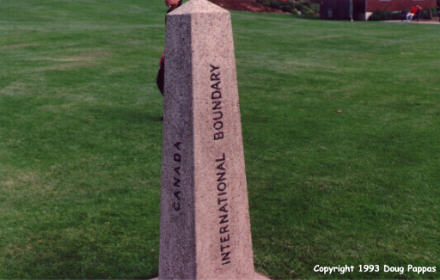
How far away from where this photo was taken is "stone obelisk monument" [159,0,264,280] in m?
4.15

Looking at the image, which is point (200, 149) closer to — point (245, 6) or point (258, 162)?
point (258, 162)

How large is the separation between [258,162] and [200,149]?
434cm

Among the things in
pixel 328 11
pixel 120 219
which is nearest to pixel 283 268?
pixel 120 219

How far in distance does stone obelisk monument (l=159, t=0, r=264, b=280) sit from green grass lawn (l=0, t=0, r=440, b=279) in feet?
3.33

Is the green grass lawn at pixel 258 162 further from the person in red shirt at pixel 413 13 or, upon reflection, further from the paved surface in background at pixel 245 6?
the paved surface in background at pixel 245 6

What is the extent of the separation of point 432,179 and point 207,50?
476 cm

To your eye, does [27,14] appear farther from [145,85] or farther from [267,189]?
[267,189]

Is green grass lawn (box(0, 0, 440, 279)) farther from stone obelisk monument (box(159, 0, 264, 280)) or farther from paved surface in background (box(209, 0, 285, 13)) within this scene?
paved surface in background (box(209, 0, 285, 13))

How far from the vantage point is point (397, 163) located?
27.3 feet

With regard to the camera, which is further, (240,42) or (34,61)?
(240,42)

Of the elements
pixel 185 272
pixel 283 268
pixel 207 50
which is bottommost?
pixel 283 268

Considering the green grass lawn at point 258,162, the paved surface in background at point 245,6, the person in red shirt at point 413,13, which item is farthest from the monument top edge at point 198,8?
the person in red shirt at point 413,13

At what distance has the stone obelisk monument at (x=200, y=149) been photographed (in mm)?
4152

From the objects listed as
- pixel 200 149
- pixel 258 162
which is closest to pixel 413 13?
pixel 258 162
